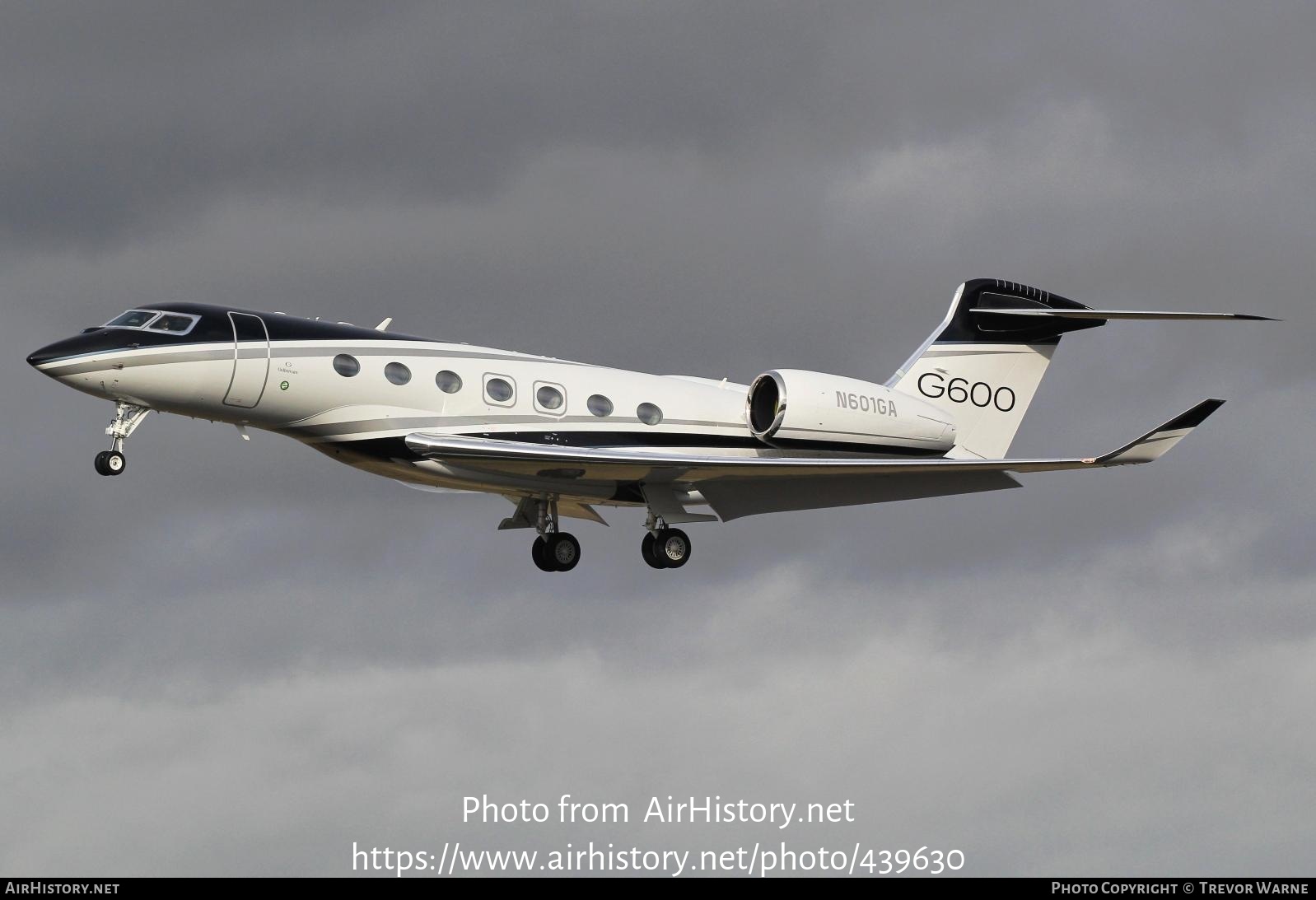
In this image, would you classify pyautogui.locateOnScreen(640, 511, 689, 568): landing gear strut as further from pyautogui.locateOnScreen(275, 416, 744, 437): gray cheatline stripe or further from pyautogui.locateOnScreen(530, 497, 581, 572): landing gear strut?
pyautogui.locateOnScreen(275, 416, 744, 437): gray cheatline stripe

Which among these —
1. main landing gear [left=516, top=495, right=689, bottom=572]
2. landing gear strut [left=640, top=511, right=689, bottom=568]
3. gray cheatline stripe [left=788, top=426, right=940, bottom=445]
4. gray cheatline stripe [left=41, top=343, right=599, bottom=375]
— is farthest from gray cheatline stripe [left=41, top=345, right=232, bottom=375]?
gray cheatline stripe [left=788, top=426, right=940, bottom=445]

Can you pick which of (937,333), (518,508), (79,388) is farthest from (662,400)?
(79,388)

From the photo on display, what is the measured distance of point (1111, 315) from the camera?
33.8m

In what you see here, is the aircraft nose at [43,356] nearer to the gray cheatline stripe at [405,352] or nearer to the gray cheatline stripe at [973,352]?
the gray cheatline stripe at [405,352]

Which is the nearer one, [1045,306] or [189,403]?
[189,403]

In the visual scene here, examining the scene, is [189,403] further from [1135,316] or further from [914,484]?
[1135,316]

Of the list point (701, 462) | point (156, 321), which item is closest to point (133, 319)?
point (156, 321)

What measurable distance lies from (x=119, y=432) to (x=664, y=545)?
367 inches

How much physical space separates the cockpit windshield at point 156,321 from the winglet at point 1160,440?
574 inches

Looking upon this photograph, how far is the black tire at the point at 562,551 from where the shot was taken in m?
32.3

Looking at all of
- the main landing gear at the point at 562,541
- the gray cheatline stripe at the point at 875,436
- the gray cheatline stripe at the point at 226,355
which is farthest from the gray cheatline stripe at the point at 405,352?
the gray cheatline stripe at the point at 875,436

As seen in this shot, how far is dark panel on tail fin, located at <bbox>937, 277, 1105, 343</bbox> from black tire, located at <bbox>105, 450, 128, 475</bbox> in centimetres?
1560

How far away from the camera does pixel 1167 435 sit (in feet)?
95.4

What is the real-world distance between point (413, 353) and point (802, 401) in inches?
267
